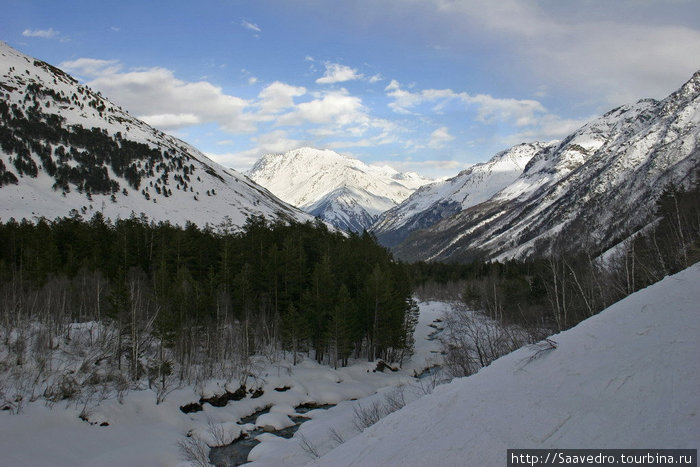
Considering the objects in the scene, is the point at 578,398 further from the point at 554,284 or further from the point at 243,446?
the point at 554,284

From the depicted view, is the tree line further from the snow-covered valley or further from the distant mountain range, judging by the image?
the distant mountain range

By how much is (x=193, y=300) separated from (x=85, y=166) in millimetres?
115371

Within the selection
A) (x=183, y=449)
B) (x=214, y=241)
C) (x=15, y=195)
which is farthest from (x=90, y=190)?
(x=183, y=449)

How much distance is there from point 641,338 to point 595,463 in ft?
11.5

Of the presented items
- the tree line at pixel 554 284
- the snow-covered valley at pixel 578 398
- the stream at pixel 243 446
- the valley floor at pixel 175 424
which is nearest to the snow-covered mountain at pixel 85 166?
the tree line at pixel 554 284

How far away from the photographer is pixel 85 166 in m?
132

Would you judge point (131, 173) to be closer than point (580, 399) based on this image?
No

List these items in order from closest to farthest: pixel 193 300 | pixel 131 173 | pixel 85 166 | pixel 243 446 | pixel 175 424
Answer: pixel 243 446
pixel 175 424
pixel 193 300
pixel 85 166
pixel 131 173

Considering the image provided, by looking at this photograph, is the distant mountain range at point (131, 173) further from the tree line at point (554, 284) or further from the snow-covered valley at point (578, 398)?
the snow-covered valley at point (578, 398)

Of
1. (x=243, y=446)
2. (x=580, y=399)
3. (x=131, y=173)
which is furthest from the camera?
(x=131, y=173)

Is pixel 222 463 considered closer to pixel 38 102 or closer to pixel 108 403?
pixel 108 403

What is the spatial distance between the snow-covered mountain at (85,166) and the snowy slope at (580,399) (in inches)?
4555

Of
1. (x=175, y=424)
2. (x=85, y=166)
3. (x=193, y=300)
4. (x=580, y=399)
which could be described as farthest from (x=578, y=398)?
(x=85, y=166)

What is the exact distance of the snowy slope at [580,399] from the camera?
21.0ft
